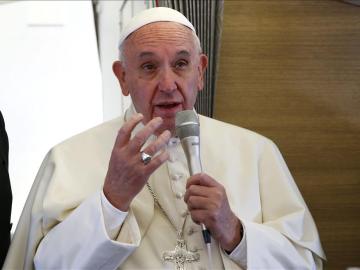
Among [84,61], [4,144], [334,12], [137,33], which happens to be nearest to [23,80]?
[84,61]

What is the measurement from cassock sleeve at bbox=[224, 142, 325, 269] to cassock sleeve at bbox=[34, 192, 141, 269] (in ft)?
1.27

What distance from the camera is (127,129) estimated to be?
1.33 metres

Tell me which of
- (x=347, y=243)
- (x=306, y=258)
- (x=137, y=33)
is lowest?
(x=347, y=243)

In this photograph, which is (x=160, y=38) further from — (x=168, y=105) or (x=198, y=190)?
(x=198, y=190)

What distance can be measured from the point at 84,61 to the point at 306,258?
101 inches

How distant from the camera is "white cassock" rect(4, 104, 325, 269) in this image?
61.4 inches

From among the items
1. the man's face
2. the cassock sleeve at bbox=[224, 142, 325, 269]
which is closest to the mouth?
the man's face

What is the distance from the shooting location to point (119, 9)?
11.6 feet

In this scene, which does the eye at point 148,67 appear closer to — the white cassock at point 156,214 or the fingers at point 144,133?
the white cassock at point 156,214

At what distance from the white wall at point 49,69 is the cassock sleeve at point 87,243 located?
2.10 metres

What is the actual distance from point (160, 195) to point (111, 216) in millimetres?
347

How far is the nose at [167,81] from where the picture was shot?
5.51 ft

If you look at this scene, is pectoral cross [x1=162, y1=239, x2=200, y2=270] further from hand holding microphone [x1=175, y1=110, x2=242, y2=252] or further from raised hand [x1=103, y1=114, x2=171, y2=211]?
raised hand [x1=103, y1=114, x2=171, y2=211]

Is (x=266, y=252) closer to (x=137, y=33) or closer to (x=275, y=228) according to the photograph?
(x=275, y=228)
